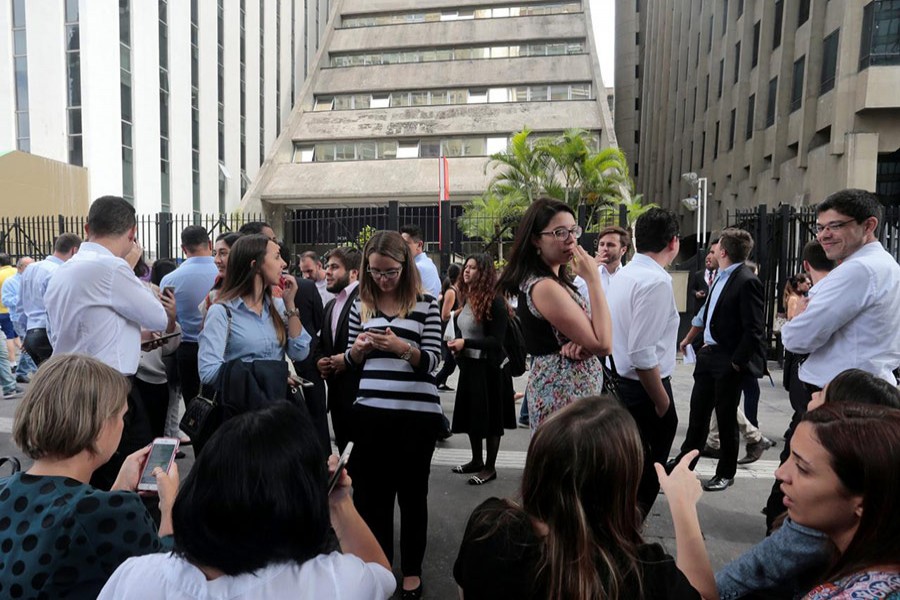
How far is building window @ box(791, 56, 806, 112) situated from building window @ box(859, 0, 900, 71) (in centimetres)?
384

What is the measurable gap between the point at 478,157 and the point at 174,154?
48.0 ft

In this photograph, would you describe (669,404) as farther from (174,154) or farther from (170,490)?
(174,154)

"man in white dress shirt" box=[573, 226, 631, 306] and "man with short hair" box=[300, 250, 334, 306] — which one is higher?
"man in white dress shirt" box=[573, 226, 631, 306]

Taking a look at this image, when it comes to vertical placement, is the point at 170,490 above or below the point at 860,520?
below

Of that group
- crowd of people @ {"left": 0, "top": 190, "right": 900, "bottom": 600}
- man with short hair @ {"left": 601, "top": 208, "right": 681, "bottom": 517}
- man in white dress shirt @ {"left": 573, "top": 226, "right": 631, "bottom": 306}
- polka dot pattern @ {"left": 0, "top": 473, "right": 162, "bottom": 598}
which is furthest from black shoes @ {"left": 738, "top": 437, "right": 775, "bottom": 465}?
polka dot pattern @ {"left": 0, "top": 473, "right": 162, "bottom": 598}

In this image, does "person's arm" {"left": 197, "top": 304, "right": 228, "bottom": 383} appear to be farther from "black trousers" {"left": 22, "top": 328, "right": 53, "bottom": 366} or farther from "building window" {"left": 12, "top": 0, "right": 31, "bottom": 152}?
"building window" {"left": 12, "top": 0, "right": 31, "bottom": 152}

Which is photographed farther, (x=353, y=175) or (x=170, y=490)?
(x=353, y=175)

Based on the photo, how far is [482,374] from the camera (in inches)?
186

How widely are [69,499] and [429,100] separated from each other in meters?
34.9

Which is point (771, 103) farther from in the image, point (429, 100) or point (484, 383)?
point (484, 383)

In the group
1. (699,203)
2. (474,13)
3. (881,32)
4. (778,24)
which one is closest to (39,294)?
(699,203)

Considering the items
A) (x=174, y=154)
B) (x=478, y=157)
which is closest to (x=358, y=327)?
(x=174, y=154)

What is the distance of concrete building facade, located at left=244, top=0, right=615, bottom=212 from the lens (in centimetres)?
3069

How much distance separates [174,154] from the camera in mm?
25922
